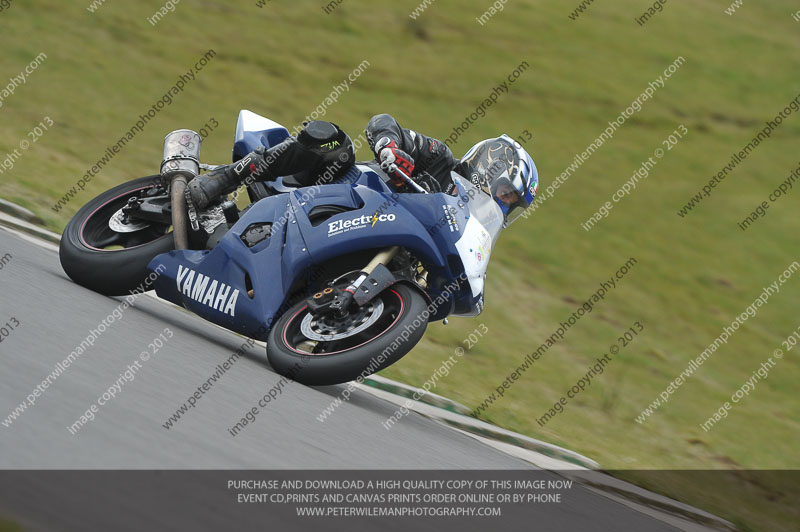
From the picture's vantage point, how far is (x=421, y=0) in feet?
62.4

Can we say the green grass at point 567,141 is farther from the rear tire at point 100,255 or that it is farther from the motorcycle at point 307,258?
the rear tire at point 100,255

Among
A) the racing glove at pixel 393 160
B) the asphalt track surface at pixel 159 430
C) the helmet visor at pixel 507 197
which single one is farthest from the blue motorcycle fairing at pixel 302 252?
the helmet visor at pixel 507 197

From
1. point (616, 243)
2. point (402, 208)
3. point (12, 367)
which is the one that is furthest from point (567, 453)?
point (616, 243)

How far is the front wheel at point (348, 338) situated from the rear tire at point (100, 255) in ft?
3.43

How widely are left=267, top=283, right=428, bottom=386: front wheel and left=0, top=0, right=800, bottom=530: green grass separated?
5.76 feet

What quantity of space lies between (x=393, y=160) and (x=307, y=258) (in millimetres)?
690

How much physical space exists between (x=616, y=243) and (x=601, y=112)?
189 inches

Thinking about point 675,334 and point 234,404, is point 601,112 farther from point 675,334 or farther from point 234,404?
point 234,404

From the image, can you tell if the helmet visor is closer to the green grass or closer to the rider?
the rider

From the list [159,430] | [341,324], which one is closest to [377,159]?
[341,324]

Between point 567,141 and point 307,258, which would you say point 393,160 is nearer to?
point 307,258

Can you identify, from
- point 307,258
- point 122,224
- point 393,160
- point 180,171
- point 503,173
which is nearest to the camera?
point 307,258

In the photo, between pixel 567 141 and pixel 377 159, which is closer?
pixel 377 159

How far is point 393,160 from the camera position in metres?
5.05
